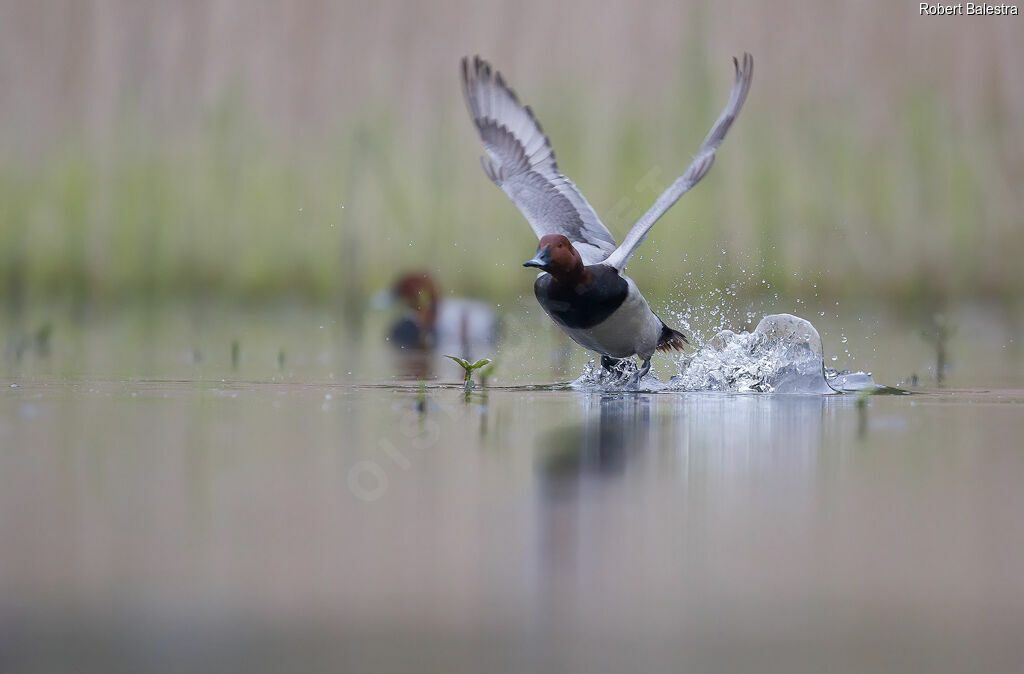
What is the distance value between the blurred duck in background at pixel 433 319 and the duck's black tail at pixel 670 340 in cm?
148

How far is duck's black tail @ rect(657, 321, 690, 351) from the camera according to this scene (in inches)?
166

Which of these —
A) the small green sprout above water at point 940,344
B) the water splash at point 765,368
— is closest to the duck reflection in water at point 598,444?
the water splash at point 765,368

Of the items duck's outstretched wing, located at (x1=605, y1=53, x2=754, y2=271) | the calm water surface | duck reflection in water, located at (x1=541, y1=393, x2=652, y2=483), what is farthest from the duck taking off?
the calm water surface

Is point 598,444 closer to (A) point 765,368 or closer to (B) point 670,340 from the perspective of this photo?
(A) point 765,368

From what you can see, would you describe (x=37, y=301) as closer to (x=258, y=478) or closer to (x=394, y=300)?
(x=394, y=300)

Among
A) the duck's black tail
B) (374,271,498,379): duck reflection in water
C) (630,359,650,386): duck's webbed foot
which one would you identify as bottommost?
(630,359,650,386): duck's webbed foot

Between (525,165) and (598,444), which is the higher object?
(525,165)

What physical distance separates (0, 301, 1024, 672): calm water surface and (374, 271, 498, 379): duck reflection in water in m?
2.68

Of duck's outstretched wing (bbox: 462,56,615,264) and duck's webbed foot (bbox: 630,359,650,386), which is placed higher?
duck's outstretched wing (bbox: 462,56,615,264)

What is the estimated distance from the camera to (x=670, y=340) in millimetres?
4234

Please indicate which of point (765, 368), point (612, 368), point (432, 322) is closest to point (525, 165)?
point (612, 368)

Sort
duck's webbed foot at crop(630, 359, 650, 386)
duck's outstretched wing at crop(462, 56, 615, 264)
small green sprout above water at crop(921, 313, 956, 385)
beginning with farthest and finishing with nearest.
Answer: duck's outstretched wing at crop(462, 56, 615, 264) → small green sprout above water at crop(921, 313, 956, 385) → duck's webbed foot at crop(630, 359, 650, 386)

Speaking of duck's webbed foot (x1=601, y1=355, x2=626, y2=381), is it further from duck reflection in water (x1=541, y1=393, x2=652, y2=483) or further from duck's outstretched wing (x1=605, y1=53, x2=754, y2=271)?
duck reflection in water (x1=541, y1=393, x2=652, y2=483)

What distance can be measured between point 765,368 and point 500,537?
2.62 meters
